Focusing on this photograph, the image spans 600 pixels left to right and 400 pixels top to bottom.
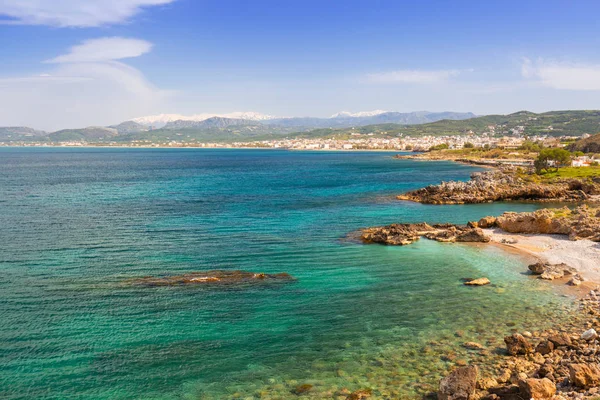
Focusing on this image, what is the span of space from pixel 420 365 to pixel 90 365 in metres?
12.7

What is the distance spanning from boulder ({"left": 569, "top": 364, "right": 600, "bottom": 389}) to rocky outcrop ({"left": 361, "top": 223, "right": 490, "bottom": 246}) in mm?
21761

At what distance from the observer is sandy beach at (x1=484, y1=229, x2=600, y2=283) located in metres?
28.1

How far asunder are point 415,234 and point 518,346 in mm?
21833

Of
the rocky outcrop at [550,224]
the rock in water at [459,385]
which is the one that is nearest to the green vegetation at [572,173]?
the rocky outcrop at [550,224]

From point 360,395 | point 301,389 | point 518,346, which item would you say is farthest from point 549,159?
point 301,389

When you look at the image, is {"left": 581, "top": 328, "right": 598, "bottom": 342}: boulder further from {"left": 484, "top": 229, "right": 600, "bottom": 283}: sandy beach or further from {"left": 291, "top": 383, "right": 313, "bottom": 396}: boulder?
{"left": 291, "top": 383, "right": 313, "bottom": 396}: boulder

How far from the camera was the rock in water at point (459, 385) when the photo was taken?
1320 centimetres

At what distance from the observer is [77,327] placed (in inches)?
757

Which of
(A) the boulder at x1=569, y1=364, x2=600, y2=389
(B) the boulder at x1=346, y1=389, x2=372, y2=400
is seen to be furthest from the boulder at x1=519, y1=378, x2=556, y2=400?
(B) the boulder at x1=346, y1=389, x2=372, y2=400

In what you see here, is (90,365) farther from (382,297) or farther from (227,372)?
(382,297)

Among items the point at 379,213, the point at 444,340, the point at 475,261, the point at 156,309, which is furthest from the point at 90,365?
the point at 379,213

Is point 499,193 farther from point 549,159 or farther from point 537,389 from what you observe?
point 537,389

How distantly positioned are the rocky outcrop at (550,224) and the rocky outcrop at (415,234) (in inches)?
124

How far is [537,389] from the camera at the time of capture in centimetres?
1271
